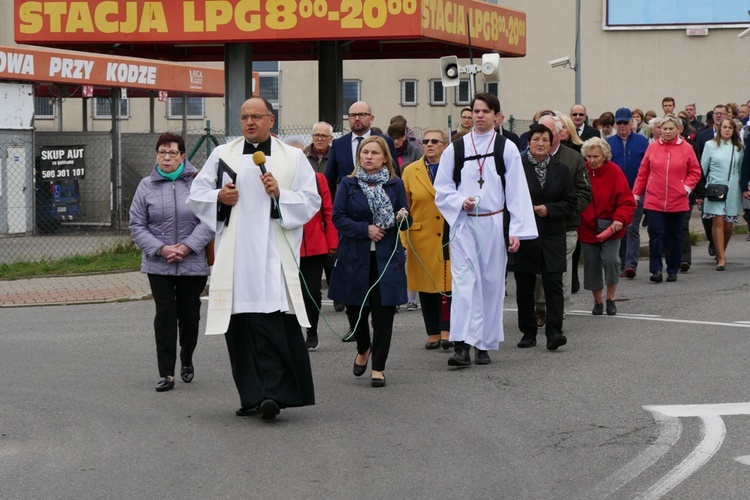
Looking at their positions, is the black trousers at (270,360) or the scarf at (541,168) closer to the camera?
the black trousers at (270,360)

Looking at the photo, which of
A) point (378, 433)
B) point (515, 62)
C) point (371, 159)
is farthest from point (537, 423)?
point (515, 62)

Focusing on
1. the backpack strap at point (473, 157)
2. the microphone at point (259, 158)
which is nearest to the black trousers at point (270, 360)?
the microphone at point (259, 158)

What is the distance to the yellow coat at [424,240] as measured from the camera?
11008 mm

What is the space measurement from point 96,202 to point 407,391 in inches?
627

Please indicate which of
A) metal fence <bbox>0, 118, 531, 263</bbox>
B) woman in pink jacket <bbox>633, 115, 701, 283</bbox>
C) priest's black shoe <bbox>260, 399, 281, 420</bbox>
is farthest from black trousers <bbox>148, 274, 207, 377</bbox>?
metal fence <bbox>0, 118, 531, 263</bbox>

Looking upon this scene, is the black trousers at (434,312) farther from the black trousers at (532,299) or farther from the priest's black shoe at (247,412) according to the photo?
the priest's black shoe at (247,412)

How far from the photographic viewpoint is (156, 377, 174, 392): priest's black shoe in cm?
933

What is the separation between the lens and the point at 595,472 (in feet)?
22.0

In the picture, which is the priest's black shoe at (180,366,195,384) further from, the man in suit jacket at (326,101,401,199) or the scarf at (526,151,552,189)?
the scarf at (526,151,552,189)

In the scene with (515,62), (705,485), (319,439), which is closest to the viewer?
(705,485)

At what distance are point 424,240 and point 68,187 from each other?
13656 mm

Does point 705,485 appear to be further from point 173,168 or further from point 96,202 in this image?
point 96,202

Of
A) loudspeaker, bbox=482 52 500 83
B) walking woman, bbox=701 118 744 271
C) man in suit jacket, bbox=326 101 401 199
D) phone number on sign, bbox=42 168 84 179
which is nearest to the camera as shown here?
man in suit jacket, bbox=326 101 401 199

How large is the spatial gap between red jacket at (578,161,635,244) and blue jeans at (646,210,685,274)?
2.84 m
